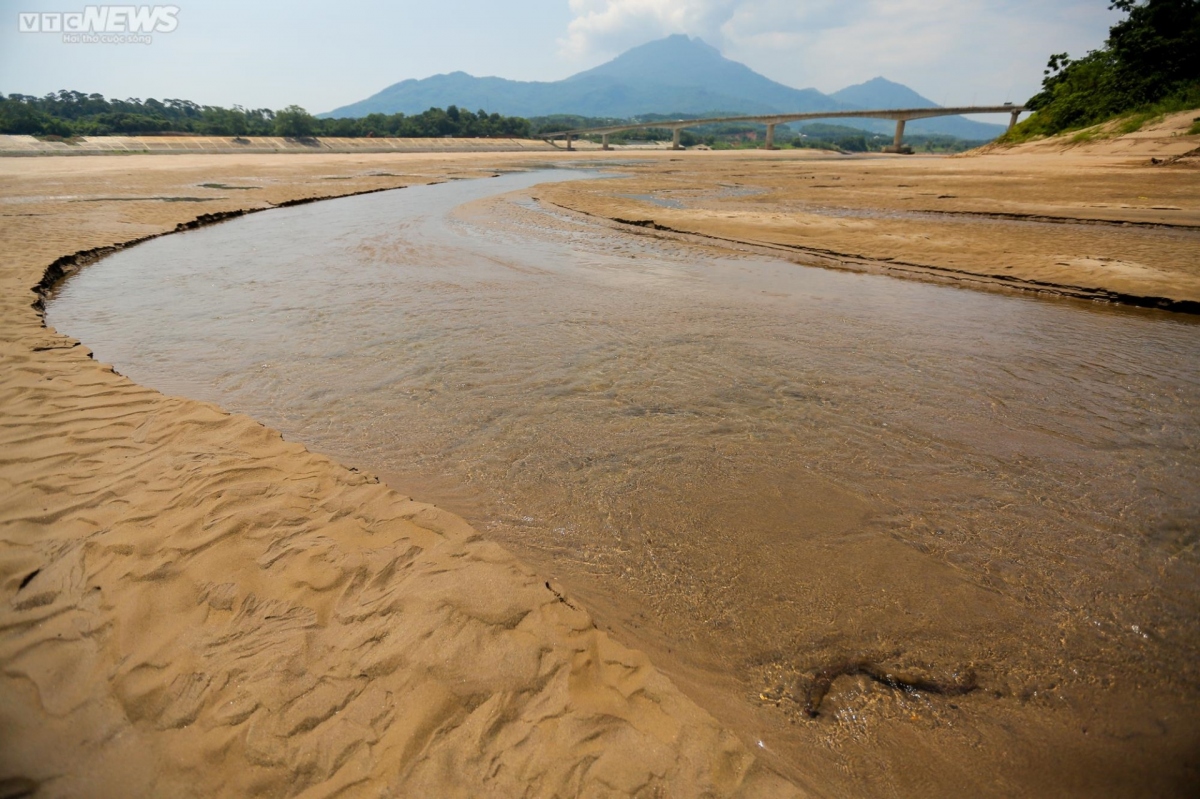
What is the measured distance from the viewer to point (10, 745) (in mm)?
2127

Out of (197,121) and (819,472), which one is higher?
(197,121)

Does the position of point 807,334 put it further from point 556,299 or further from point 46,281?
point 46,281

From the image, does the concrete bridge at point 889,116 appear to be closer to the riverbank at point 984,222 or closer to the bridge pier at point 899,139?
the bridge pier at point 899,139

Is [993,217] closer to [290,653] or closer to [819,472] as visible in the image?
[819,472]

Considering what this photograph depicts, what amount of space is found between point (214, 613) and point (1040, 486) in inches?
212

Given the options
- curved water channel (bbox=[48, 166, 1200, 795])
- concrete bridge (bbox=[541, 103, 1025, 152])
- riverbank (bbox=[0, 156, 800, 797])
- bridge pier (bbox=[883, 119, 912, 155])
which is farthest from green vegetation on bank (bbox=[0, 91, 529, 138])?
riverbank (bbox=[0, 156, 800, 797])

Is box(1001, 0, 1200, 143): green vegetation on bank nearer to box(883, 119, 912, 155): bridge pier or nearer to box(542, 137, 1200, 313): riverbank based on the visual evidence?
box(542, 137, 1200, 313): riverbank

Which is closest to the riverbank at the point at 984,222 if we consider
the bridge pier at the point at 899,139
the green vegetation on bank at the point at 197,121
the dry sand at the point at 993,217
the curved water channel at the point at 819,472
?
the dry sand at the point at 993,217

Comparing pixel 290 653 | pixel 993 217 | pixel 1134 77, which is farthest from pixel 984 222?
pixel 1134 77

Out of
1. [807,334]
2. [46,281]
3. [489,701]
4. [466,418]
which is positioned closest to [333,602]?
[489,701]

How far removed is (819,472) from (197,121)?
100 m

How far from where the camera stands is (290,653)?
2.46 m

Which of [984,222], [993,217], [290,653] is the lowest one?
[290,653]

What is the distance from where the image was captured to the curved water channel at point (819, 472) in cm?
244
